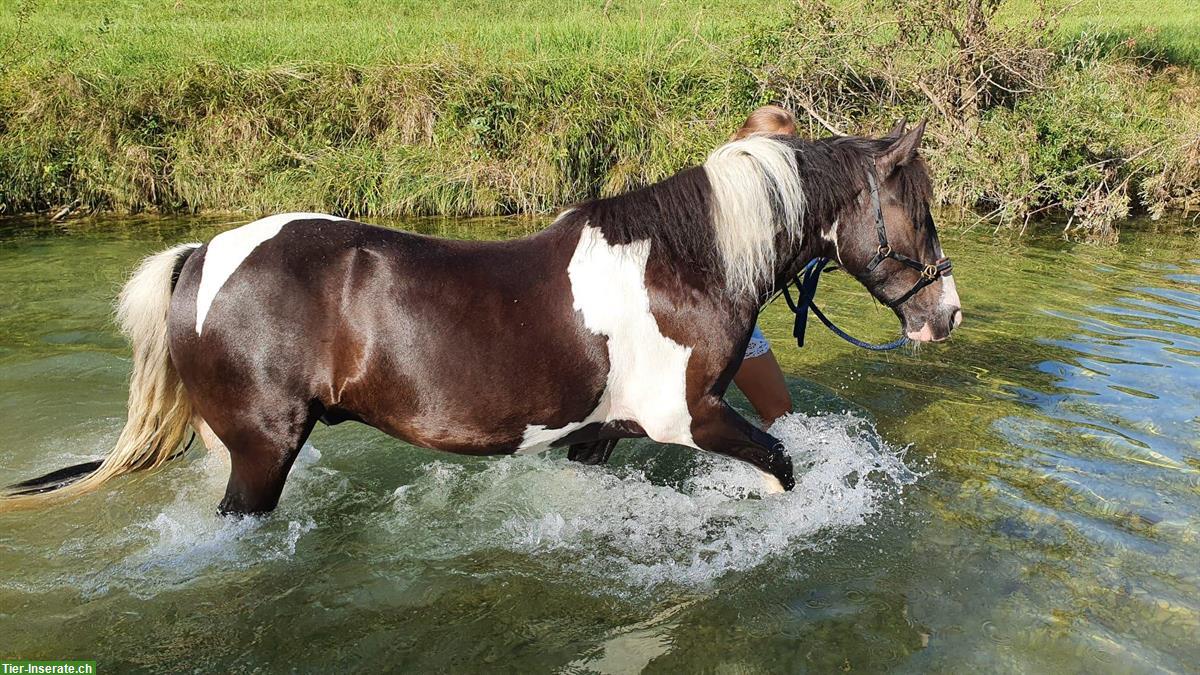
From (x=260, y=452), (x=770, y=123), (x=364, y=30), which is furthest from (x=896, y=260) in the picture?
(x=364, y=30)

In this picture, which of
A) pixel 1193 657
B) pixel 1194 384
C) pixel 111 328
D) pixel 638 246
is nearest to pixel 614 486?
pixel 638 246

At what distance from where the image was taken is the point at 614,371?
3.19 meters

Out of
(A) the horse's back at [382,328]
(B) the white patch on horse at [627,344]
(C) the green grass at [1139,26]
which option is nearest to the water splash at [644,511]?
(B) the white patch on horse at [627,344]

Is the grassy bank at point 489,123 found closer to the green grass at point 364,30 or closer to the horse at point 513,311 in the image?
the green grass at point 364,30

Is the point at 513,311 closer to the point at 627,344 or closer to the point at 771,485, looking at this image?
the point at 627,344

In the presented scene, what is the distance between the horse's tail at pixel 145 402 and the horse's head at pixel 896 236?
97.7 inches

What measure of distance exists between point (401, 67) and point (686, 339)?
872cm

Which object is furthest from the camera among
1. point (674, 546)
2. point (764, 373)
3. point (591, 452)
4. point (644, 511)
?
point (764, 373)

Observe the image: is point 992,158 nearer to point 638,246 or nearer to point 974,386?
point 974,386

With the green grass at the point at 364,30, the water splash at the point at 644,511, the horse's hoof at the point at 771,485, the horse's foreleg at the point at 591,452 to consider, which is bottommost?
the water splash at the point at 644,511

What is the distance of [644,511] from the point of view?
12.7 ft

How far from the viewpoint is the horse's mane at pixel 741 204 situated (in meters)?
3.16

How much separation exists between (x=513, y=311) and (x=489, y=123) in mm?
7614

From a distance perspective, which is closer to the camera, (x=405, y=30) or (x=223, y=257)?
(x=223, y=257)
